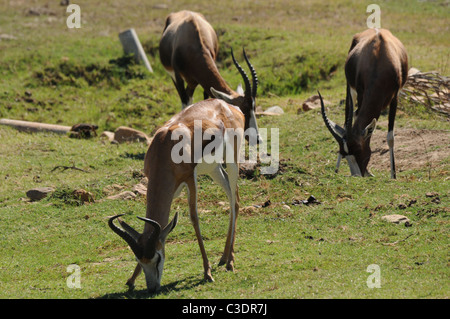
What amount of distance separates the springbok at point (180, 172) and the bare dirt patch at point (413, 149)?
387 cm

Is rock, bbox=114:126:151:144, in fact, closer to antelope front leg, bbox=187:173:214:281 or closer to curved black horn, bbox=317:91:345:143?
curved black horn, bbox=317:91:345:143

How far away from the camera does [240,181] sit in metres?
10.2

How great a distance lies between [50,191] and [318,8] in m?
14.2

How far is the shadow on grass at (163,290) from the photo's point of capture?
6406 mm

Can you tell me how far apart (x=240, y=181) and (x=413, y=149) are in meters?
2.95

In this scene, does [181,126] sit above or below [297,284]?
above

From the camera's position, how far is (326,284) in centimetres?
639

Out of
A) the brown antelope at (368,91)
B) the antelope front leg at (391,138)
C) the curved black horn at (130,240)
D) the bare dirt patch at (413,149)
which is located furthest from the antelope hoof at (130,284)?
the bare dirt patch at (413,149)

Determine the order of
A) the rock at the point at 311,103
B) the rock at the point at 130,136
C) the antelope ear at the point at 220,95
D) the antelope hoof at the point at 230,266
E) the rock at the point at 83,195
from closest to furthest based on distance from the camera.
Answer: the antelope hoof at the point at 230,266
the rock at the point at 83,195
the antelope ear at the point at 220,95
the rock at the point at 130,136
the rock at the point at 311,103

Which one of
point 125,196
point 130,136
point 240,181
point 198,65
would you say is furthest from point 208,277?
point 130,136

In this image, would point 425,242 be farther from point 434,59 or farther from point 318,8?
point 318,8

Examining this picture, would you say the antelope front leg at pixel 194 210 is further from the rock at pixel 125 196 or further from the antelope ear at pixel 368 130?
the antelope ear at pixel 368 130

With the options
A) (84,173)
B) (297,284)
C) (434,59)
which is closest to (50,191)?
(84,173)

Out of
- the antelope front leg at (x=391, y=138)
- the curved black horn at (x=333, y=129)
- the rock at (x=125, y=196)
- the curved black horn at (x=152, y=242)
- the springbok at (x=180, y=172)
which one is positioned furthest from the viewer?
the antelope front leg at (x=391, y=138)
